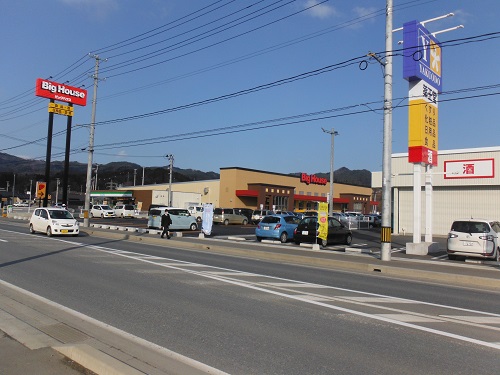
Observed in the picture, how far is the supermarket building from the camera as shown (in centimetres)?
6812

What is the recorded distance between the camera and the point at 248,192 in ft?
219

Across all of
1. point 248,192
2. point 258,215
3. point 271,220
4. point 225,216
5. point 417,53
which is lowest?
point 271,220

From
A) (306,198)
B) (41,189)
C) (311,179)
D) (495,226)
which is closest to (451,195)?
(495,226)

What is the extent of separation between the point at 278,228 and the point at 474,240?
36.3 ft

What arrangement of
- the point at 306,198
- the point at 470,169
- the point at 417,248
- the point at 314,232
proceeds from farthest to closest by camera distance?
the point at 306,198 → the point at 314,232 → the point at 470,169 → the point at 417,248

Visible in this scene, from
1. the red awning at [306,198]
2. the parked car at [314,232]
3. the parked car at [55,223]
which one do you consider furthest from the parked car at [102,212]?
the red awning at [306,198]

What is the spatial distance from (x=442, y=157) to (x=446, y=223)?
532cm

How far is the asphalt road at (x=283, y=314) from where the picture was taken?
542cm

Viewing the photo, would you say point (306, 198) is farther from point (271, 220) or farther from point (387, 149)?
point (387, 149)

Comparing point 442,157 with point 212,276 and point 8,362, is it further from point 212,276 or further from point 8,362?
point 8,362

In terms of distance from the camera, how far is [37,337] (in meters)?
5.82

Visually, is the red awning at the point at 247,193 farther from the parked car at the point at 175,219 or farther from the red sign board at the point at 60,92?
the parked car at the point at 175,219

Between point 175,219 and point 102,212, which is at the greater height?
point 102,212

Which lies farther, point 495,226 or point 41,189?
point 41,189
